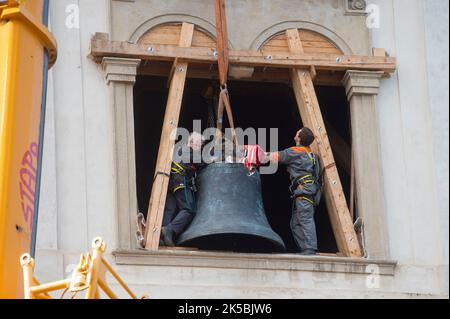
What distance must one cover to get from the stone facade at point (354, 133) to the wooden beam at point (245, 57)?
12 cm

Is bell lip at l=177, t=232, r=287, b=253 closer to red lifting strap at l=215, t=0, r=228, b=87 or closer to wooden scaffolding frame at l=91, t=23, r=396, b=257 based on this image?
wooden scaffolding frame at l=91, t=23, r=396, b=257

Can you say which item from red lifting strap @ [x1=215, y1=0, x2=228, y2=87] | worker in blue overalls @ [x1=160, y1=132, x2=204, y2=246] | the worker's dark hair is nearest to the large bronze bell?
worker in blue overalls @ [x1=160, y1=132, x2=204, y2=246]

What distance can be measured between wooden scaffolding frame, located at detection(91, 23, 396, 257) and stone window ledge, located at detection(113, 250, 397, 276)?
0.90 ft

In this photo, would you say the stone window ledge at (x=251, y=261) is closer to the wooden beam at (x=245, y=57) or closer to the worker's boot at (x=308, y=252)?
the worker's boot at (x=308, y=252)

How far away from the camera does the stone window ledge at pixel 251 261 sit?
61.9ft

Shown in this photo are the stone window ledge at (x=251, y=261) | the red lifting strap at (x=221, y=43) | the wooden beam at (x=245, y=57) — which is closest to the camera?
the stone window ledge at (x=251, y=261)

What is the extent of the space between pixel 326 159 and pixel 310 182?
315 millimetres

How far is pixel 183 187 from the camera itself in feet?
64.9

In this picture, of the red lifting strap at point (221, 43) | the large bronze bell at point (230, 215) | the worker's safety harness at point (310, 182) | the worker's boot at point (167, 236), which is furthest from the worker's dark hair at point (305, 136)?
the worker's boot at point (167, 236)

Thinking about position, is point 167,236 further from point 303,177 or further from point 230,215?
point 303,177

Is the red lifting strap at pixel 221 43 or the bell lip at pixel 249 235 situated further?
the red lifting strap at pixel 221 43

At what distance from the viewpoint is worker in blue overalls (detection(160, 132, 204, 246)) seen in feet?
64.4
